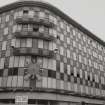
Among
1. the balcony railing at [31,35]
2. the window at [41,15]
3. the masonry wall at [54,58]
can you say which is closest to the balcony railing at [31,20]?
the masonry wall at [54,58]

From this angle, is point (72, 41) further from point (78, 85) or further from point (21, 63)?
point (21, 63)

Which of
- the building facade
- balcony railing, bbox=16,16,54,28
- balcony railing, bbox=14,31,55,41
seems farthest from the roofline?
balcony railing, bbox=14,31,55,41

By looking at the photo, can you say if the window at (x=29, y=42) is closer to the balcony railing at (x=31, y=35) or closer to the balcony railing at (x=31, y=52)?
the balcony railing at (x=31, y=35)

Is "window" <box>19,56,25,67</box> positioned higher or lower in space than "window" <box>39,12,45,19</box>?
lower

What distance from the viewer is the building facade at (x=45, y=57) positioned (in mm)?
30250

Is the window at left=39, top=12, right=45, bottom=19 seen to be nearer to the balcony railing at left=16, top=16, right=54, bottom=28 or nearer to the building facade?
the building facade

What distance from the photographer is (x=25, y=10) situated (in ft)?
121

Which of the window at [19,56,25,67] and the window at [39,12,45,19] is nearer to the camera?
the window at [19,56,25,67]

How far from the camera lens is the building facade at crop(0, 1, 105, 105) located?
30.2 m

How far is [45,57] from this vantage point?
32.7 meters

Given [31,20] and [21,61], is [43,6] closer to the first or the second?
[31,20]

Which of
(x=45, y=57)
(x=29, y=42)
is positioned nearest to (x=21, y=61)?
(x=29, y=42)

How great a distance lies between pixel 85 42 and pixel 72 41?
6339 mm

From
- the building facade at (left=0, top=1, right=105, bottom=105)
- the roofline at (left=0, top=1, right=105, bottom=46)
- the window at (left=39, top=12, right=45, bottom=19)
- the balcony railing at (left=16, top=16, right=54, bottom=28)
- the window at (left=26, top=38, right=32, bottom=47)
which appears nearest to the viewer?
the building facade at (left=0, top=1, right=105, bottom=105)
